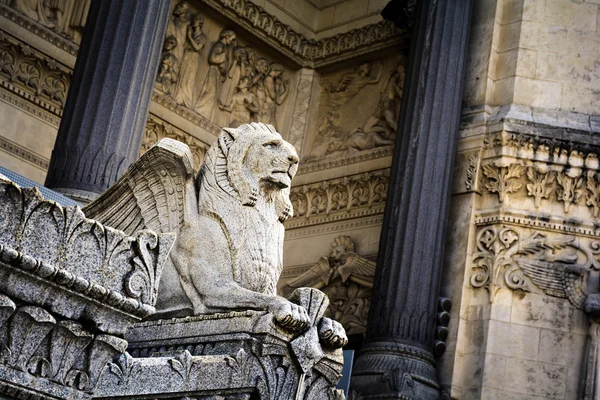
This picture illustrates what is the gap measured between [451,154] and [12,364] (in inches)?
344

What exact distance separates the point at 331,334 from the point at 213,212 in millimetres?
1036

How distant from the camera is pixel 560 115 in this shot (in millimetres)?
11977

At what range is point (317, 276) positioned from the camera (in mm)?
13641

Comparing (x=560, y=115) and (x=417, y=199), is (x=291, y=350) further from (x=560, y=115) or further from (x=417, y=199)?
(x=560, y=115)

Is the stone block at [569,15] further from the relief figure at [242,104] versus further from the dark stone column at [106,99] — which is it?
the dark stone column at [106,99]

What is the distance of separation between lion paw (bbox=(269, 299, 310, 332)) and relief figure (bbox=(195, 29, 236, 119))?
907cm

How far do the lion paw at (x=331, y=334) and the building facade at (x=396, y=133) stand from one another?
16.1 ft

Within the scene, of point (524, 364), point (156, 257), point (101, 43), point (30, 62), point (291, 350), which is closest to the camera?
point (156, 257)

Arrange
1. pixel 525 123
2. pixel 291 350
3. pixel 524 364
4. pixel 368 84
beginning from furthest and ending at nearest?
pixel 368 84 → pixel 525 123 → pixel 524 364 → pixel 291 350

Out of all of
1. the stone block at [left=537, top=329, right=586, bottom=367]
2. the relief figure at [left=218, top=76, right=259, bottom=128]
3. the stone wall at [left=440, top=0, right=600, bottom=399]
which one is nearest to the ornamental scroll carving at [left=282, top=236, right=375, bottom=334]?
the stone wall at [left=440, top=0, right=600, bottom=399]

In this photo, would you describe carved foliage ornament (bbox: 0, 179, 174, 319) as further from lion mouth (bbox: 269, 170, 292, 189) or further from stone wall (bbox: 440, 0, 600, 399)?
stone wall (bbox: 440, 0, 600, 399)

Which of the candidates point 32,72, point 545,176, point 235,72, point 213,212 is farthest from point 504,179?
point 213,212

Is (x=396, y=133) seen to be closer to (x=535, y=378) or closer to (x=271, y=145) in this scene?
(x=535, y=378)

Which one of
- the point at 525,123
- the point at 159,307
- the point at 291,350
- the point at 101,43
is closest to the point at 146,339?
the point at 159,307
